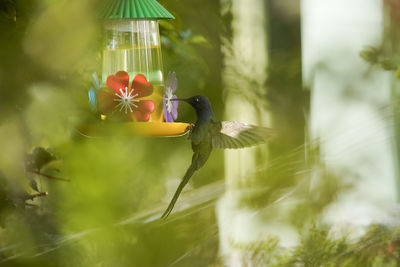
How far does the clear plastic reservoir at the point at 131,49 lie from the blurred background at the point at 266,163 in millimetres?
319

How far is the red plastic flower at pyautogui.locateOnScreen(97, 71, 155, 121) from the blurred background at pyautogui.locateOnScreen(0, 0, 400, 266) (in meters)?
0.46

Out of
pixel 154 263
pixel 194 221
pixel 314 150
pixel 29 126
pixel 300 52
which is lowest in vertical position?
pixel 154 263

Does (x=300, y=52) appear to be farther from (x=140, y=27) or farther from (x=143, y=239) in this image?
(x=143, y=239)

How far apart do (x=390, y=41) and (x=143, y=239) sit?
104 cm

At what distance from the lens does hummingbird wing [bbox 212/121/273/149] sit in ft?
3.43

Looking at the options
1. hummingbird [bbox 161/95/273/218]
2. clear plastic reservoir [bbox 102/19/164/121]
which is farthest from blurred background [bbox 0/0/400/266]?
hummingbird [bbox 161/95/273/218]

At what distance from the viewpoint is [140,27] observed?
3.68ft

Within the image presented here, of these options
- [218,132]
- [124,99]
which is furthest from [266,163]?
[124,99]

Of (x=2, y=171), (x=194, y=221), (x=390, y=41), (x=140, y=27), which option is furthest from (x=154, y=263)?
(x=390, y=41)

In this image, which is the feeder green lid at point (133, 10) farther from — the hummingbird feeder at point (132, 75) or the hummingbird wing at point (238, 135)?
the hummingbird wing at point (238, 135)

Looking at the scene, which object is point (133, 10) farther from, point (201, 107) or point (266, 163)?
point (266, 163)

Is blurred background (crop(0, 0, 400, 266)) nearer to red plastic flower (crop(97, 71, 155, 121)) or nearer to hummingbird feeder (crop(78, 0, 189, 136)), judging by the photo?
hummingbird feeder (crop(78, 0, 189, 136))

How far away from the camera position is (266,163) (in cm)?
167

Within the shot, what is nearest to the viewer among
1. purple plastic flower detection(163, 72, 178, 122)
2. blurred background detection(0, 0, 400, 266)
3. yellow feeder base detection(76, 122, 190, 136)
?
yellow feeder base detection(76, 122, 190, 136)
